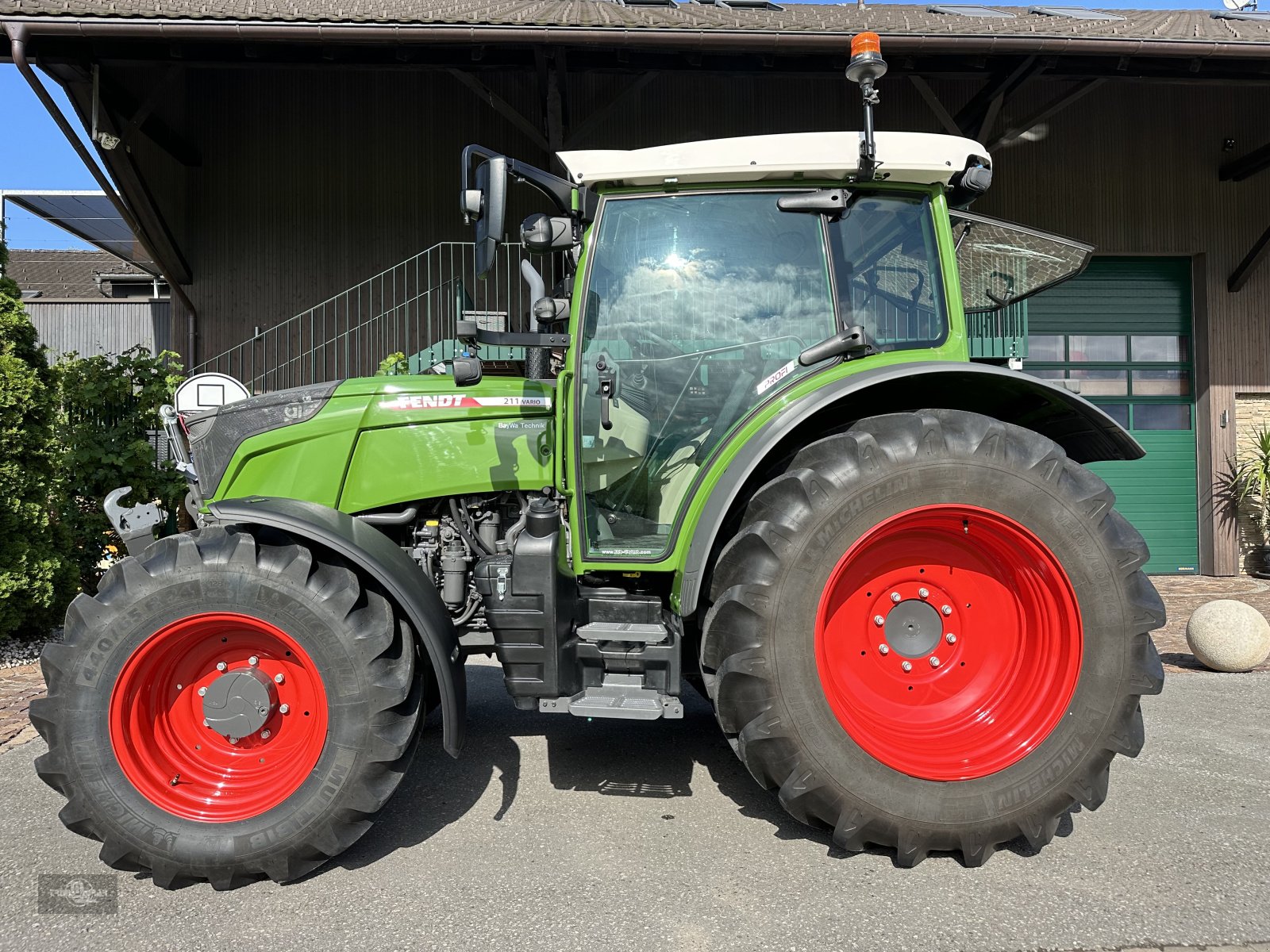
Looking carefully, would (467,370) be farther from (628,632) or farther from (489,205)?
(628,632)

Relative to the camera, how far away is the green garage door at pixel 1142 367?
8.62 m

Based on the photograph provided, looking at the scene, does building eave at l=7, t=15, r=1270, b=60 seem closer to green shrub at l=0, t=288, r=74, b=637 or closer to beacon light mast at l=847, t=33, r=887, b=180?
green shrub at l=0, t=288, r=74, b=637

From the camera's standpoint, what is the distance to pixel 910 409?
8.82 feet

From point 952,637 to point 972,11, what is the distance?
24.9 ft

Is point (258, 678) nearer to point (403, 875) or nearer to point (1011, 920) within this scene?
point (403, 875)

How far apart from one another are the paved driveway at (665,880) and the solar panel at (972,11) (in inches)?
275

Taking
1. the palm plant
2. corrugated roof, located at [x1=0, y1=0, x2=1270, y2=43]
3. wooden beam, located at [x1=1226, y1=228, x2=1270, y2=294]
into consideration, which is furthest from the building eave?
the palm plant

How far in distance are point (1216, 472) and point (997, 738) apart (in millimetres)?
8232

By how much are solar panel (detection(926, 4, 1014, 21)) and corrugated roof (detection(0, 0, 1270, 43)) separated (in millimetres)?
88

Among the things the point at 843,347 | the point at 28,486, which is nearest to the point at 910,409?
the point at 843,347

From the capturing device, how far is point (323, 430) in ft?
9.25

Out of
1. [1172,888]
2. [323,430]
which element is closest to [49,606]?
[323,430]

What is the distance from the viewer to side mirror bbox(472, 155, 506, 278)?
6.98ft

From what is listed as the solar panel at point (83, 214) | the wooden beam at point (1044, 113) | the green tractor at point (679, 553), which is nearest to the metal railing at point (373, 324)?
the solar panel at point (83, 214)
